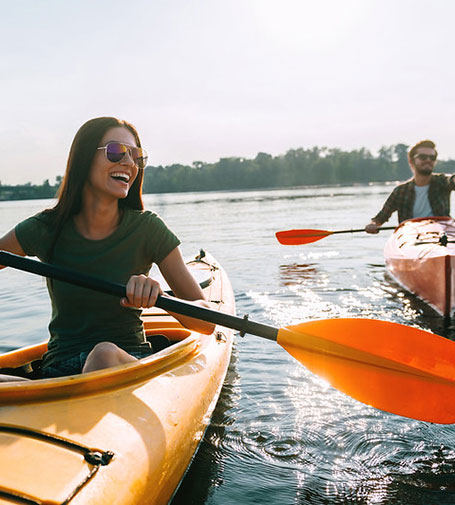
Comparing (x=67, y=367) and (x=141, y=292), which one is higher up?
(x=141, y=292)

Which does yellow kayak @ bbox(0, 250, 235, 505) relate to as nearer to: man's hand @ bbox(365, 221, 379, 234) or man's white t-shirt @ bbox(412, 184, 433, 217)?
man's hand @ bbox(365, 221, 379, 234)

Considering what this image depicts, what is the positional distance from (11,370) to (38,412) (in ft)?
2.78

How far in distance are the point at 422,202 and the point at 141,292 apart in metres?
6.38

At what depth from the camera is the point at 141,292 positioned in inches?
84.9

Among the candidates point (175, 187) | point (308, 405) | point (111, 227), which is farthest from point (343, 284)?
point (175, 187)

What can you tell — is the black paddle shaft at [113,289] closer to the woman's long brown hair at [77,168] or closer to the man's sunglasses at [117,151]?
the woman's long brown hair at [77,168]

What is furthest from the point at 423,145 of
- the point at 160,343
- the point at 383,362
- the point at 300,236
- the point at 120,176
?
the point at 120,176

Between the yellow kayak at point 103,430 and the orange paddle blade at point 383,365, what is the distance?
66cm

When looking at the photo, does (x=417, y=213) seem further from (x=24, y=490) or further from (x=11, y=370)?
(x=24, y=490)

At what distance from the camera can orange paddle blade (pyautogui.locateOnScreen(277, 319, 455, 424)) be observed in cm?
265

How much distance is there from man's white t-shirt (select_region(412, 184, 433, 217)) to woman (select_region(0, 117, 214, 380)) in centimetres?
592

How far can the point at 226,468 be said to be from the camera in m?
2.76

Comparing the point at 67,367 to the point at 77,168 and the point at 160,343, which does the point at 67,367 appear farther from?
the point at 77,168

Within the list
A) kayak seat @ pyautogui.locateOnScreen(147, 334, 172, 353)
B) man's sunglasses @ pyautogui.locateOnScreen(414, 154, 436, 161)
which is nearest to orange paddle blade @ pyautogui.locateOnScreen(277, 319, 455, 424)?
kayak seat @ pyautogui.locateOnScreen(147, 334, 172, 353)
